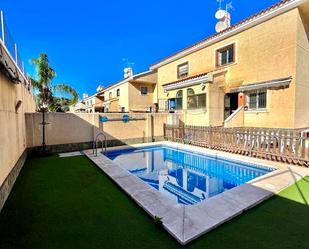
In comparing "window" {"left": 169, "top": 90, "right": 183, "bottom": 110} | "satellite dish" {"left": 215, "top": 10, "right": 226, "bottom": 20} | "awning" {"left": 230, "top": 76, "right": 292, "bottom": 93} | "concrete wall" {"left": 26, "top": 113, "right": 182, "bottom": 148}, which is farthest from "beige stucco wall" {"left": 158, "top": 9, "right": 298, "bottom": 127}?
"satellite dish" {"left": 215, "top": 10, "right": 226, "bottom": 20}

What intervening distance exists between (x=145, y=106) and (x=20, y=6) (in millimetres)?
17232

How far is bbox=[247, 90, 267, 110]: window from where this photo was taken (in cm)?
1414

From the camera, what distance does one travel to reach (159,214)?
15.6 feet

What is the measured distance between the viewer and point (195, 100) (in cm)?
1730

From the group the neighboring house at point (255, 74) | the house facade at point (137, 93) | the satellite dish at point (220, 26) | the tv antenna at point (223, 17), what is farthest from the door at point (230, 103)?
the house facade at point (137, 93)

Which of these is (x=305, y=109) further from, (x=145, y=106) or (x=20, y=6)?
(x=20, y=6)

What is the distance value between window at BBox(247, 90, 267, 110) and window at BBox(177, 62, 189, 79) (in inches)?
316

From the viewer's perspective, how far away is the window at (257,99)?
1414 centimetres

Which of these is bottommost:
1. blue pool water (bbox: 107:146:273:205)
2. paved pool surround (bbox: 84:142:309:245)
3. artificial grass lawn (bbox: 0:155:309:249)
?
blue pool water (bbox: 107:146:273:205)

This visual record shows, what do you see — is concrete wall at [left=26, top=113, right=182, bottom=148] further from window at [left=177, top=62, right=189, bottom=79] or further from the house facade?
the house facade

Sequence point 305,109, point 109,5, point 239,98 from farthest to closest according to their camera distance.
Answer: point 109,5, point 239,98, point 305,109

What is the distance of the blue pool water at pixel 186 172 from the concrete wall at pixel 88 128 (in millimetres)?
2115

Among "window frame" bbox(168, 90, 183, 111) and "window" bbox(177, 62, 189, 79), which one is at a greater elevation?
"window" bbox(177, 62, 189, 79)

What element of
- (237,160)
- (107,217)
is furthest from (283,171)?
(107,217)
